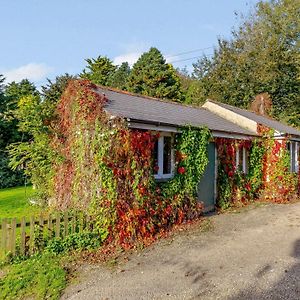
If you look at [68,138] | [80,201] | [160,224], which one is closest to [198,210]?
[160,224]

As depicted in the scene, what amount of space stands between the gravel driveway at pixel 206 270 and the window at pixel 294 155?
8.38m

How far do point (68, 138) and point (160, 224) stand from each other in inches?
155

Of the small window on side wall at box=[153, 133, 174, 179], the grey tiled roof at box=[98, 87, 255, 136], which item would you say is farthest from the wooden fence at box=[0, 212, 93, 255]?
the grey tiled roof at box=[98, 87, 255, 136]

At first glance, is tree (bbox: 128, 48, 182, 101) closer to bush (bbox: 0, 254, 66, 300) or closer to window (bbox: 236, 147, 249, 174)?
window (bbox: 236, 147, 249, 174)

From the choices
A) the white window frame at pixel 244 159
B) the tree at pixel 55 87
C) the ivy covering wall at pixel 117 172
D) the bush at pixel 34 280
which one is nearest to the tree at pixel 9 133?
the tree at pixel 55 87

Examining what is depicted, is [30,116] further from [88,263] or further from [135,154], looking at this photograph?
[88,263]

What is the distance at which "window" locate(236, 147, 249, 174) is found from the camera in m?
14.4

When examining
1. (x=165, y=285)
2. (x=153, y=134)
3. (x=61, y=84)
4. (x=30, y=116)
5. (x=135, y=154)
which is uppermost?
(x=61, y=84)

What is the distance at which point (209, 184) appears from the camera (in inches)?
496

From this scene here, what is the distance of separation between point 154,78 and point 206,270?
106ft

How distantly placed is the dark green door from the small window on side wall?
1996 millimetres

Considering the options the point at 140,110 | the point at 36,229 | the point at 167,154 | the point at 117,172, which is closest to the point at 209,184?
the point at 167,154

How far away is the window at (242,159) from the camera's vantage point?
1438 centimetres

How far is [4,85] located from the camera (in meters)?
31.7
